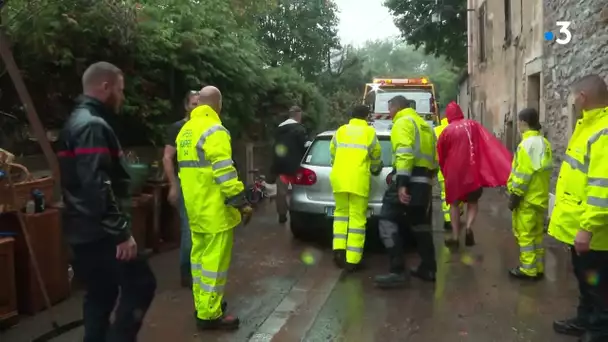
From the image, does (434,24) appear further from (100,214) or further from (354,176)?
(100,214)

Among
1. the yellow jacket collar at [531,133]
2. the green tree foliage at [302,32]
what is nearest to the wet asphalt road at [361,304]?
the yellow jacket collar at [531,133]

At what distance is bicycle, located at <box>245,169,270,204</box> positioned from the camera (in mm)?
12773

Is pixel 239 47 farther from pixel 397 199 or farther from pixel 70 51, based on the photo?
pixel 397 199

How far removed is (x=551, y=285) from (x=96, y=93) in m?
4.86

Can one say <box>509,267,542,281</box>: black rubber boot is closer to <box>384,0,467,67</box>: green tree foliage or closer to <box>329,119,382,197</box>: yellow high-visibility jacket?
<box>329,119,382,197</box>: yellow high-visibility jacket

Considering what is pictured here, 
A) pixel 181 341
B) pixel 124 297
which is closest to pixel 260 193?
pixel 181 341

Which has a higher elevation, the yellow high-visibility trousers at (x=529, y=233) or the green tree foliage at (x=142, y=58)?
the green tree foliage at (x=142, y=58)

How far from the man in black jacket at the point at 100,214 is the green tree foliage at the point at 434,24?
85.8 ft

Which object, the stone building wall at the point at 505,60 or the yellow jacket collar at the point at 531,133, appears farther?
the stone building wall at the point at 505,60

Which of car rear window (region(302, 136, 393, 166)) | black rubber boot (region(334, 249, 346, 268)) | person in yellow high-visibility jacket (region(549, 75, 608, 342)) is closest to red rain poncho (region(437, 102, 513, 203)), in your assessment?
car rear window (region(302, 136, 393, 166))

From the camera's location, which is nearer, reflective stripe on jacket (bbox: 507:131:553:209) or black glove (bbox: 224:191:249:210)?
black glove (bbox: 224:191:249:210)

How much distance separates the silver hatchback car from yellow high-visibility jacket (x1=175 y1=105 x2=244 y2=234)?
3.23m

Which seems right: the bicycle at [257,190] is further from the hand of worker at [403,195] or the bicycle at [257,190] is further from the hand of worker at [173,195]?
the hand of worker at [403,195]

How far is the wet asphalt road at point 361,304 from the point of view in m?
5.19
